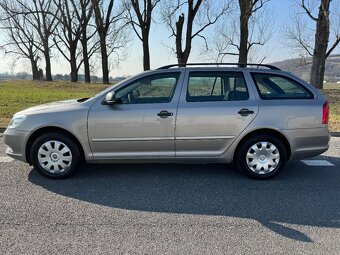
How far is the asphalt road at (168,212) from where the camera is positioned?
3014 millimetres

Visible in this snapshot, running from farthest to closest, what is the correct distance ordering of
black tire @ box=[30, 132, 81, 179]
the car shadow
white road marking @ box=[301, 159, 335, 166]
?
1. white road marking @ box=[301, 159, 335, 166]
2. black tire @ box=[30, 132, 81, 179]
3. the car shadow

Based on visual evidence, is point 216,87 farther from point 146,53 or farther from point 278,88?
point 146,53

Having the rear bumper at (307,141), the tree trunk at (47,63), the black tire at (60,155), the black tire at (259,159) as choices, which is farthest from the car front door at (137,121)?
the tree trunk at (47,63)

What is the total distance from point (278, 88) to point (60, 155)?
10.9ft

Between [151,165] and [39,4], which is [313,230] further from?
[39,4]

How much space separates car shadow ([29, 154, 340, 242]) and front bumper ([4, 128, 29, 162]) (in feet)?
1.27

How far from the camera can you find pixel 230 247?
9.78ft

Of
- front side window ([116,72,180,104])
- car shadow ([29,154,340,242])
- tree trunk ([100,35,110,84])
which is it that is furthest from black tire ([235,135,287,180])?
tree trunk ([100,35,110,84])

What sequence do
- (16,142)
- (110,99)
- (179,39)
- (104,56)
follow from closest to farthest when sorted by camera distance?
(110,99) < (16,142) < (179,39) < (104,56)

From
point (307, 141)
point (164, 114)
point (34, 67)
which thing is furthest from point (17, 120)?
point (34, 67)

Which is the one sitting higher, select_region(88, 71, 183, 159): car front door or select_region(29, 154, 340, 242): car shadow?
select_region(88, 71, 183, 159): car front door

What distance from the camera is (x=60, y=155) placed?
4684 millimetres

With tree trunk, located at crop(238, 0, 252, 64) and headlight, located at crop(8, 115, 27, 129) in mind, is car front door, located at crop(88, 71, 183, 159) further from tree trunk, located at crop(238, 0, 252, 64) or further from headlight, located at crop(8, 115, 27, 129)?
tree trunk, located at crop(238, 0, 252, 64)

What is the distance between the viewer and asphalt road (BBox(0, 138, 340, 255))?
9.89 ft
